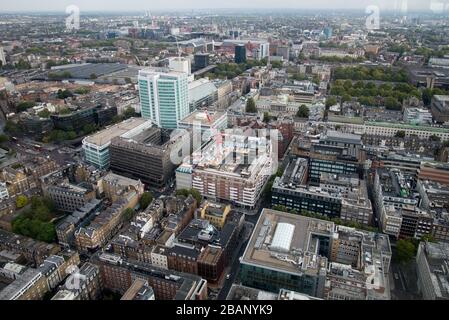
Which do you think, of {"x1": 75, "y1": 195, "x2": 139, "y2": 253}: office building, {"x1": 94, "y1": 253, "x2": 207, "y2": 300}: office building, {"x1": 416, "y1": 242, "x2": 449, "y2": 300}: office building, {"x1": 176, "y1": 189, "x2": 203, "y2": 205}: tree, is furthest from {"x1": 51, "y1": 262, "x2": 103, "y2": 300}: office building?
{"x1": 416, "y1": 242, "x2": 449, "y2": 300}: office building

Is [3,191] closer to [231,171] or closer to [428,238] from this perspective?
[231,171]

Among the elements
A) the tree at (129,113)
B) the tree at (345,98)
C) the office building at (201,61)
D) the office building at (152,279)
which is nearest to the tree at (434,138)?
the tree at (345,98)

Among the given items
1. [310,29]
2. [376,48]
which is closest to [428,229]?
[376,48]

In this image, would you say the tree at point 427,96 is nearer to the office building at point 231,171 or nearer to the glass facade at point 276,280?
the office building at point 231,171

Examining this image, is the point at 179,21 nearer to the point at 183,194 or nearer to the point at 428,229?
the point at 183,194

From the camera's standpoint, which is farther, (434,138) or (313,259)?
(434,138)

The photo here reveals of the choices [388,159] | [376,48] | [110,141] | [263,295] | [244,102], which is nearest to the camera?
[263,295]

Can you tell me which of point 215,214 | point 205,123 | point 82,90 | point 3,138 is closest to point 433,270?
point 215,214

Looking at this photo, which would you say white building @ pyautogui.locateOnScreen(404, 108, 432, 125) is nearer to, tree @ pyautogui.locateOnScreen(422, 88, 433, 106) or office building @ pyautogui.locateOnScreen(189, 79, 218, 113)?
tree @ pyautogui.locateOnScreen(422, 88, 433, 106)
